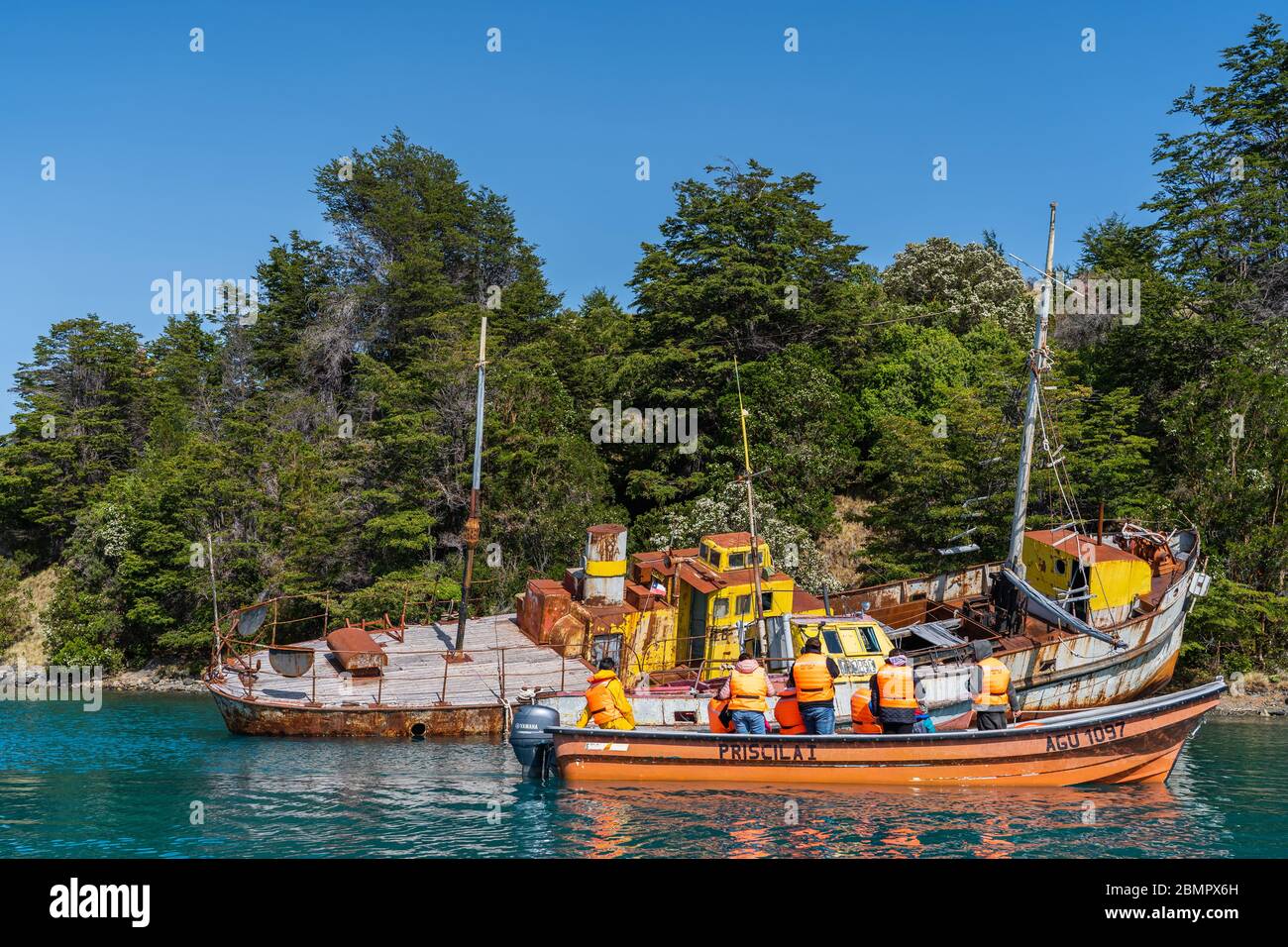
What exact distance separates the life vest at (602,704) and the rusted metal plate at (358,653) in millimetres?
8609

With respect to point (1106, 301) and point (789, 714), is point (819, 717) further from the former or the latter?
point (1106, 301)

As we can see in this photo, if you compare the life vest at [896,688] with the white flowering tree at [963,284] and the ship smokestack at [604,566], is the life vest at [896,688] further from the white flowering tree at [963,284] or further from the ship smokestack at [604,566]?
the white flowering tree at [963,284]

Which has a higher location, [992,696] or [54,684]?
[992,696]

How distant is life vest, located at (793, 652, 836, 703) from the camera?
17828mm

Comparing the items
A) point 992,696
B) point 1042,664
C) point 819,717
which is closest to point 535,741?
point 819,717

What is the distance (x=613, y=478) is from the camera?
153 feet

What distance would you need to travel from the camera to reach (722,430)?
1674 inches

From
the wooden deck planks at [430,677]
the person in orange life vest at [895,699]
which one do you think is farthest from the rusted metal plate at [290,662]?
the person in orange life vest at [895,699]

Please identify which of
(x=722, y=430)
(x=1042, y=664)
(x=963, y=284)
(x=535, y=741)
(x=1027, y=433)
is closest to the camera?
(x=535, y=741)
